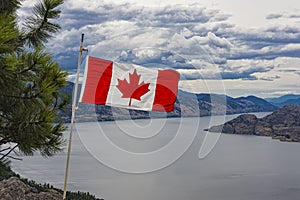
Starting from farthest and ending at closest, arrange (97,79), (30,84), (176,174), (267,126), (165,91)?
(267,126) → (176,174) → (165,91) → (97,79) → (30,84)

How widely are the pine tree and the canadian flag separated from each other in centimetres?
159

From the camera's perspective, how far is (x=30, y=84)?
17.7 feet

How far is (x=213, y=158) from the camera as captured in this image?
68.6 m

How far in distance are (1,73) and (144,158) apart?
179 ft

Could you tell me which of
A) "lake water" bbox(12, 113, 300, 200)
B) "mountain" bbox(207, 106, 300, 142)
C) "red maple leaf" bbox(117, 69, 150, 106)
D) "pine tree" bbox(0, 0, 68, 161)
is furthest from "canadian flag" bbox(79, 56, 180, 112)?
"mountain" bbox(207, 106, 300, 142)

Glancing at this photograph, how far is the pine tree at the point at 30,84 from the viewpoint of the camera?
16.5 feet

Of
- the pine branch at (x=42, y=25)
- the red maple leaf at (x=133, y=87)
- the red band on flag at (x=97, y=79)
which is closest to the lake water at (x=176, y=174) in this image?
the red maple leaf at (x=133, y=87)

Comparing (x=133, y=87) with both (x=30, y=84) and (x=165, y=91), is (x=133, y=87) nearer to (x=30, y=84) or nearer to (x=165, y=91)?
(x=165, y=91)

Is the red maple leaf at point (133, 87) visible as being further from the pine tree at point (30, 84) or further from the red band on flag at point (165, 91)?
the pine tree at point (30, 84)

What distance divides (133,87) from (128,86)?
107mm

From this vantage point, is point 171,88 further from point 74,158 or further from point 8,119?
point 74,158

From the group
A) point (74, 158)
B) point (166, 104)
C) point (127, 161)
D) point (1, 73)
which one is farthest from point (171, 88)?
point (74, 158)

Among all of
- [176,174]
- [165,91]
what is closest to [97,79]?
[165,91]

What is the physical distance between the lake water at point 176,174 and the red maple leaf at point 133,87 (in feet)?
71.6
